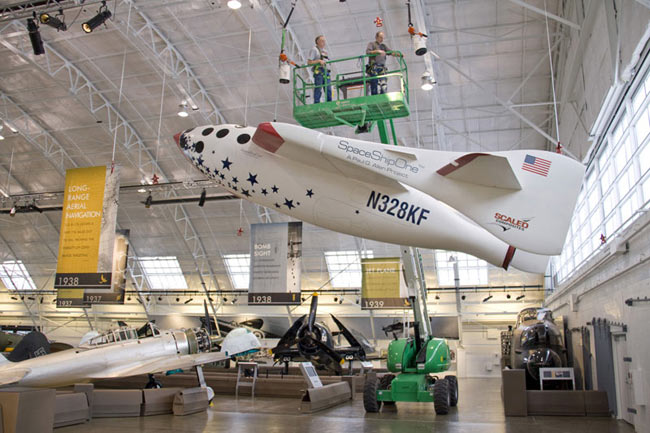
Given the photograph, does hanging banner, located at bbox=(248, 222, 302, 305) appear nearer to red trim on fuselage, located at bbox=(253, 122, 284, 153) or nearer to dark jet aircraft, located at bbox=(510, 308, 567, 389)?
dark jet aircraft, located at bbox=(510, 308, 567, 389)

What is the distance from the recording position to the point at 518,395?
11.3 meters

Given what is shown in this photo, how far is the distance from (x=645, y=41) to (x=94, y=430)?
37.4 ft

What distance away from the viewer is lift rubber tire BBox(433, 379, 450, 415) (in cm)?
1141

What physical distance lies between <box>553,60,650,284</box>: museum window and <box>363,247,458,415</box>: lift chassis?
449cm

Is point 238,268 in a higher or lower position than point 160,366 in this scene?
higher

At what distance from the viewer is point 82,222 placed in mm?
12492

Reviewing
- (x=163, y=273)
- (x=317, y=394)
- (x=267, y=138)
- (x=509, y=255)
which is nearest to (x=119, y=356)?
(x=317, y=394)

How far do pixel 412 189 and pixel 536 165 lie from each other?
109cm

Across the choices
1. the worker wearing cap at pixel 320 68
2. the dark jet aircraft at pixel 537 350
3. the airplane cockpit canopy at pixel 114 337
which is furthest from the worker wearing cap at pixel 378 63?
the airplane cockpit canopy at pixel 114 337

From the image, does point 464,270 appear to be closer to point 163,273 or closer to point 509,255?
point 163,273

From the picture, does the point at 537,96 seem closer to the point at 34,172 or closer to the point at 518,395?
the point at 518,395

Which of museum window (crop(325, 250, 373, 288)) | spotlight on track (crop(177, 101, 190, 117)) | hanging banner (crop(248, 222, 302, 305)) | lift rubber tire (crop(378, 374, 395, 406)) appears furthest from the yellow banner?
museum window (crop(325, 250, 373, 288))

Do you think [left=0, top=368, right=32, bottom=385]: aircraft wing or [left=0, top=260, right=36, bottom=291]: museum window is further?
[left=0, top=260, right=36, bottom=291]: museum window

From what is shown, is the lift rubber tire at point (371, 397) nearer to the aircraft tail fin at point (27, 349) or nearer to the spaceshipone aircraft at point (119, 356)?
the spaceshipone aircraft at point (119, 356)
